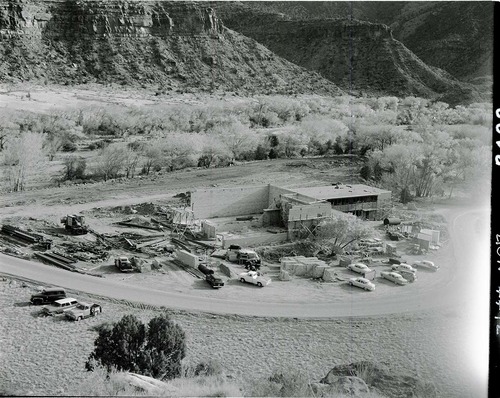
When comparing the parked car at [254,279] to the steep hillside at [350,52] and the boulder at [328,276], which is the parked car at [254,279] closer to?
the boulder at [328,276]

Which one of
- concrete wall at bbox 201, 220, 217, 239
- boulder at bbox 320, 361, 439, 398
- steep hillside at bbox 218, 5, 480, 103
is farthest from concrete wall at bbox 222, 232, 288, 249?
steep hillside at bbox 218, 5, 480, 103

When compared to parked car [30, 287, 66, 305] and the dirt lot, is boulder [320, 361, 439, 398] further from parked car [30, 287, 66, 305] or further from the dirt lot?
parked car [30, 287, 66, 305]

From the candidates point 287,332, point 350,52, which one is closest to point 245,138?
point 287,332

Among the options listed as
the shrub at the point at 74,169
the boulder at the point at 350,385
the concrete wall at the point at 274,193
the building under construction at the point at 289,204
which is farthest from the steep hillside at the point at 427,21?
the boulder at the point at 350,385

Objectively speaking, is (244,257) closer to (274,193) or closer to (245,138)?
(274,193)

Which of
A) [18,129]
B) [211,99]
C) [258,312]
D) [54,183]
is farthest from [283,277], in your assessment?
[211,99]

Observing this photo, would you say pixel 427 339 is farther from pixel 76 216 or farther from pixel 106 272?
pixel 76 216
